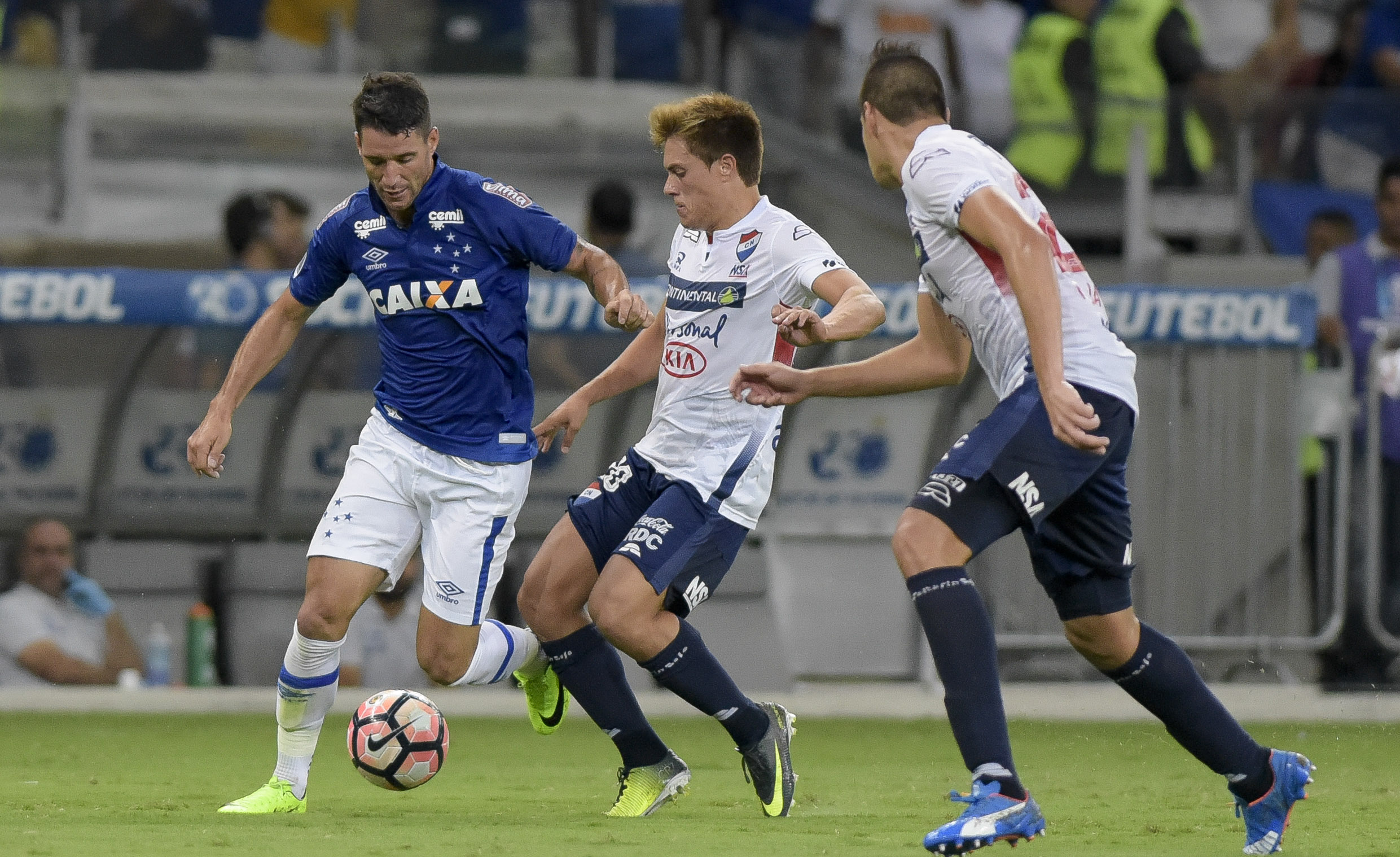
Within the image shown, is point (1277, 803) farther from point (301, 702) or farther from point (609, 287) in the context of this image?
point (301, 702)

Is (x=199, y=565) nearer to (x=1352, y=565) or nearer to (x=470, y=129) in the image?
(x=470, y=129)

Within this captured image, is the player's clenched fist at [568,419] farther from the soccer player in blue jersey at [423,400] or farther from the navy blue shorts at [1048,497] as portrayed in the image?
the navy blue shorts at [1048,497]

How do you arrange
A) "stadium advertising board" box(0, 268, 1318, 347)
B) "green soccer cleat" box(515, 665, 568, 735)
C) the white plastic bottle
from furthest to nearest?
the white plastic bottle < "stadium advertising board" box(0, 268, 1318, 347) < "green soccer cleat" box(515, 665, 568, 735)

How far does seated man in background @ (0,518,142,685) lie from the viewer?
416 inches

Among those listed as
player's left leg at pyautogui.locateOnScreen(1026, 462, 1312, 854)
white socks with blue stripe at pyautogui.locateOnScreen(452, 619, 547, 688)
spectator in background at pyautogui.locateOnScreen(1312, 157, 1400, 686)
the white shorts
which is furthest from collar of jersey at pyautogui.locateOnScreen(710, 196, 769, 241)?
spectator in background at pyautogui.locateOnScreen(1312, 157, 1400, 686)

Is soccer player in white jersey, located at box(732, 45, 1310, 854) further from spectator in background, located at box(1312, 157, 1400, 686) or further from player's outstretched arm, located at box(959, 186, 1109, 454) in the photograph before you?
spectator in background, located at box(1312, 157, 1400, 686)

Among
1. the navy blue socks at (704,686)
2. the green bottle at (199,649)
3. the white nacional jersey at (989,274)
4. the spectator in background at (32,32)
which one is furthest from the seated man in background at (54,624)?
the white nacional jersey at (989,274)

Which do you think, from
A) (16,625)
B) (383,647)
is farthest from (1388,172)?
(16,625)

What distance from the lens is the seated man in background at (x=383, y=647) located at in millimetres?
10602

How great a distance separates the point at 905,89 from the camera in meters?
5.40

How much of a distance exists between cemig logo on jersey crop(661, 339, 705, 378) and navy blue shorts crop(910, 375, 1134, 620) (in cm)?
142

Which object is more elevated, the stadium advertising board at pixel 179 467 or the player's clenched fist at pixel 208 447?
the player's clenched fist at pixel 208 447

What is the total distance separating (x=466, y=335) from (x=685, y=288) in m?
0.69

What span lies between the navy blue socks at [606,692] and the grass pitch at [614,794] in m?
0.22
